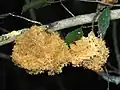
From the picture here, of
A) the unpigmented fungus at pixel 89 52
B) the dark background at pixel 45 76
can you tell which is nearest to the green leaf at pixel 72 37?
the unpigmented fungus at pixel 89 52

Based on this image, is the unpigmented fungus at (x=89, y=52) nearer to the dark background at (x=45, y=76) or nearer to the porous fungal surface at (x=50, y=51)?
the porous fungal surface at (x=50, y=51)

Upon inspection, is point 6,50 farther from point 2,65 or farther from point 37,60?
point 37,60

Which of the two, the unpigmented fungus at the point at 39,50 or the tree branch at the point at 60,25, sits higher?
the tree branch at the point at 60,25

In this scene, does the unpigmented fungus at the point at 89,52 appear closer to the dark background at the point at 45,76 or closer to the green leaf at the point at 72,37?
the green leaf at the point at 72,37

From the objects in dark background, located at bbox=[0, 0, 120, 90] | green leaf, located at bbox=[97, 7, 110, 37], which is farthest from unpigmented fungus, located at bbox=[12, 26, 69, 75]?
dark background, located at bbox=[0, 0, 120, 90]

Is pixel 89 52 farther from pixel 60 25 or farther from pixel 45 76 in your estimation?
pixel 45 76

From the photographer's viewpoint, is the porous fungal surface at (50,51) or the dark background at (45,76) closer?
the porous fungal surface at (50,51)

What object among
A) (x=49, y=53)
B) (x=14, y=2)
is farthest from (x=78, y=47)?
(x=14, y=2)
